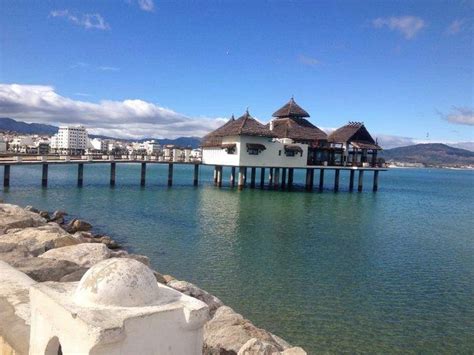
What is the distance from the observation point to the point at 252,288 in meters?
13.3

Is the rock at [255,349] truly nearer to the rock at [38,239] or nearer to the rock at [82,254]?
the rock at [82,254]

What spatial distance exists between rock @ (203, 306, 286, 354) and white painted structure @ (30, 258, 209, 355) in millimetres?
3048

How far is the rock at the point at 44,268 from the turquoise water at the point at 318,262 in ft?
15.6

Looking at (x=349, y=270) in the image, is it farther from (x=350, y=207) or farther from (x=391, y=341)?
(x=350, y=207)

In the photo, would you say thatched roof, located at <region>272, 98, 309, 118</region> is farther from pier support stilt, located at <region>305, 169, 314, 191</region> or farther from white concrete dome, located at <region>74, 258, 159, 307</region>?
white concrete dome, located at <region>74, 258, 159, 307</region>

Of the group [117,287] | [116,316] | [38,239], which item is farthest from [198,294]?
[116,316]

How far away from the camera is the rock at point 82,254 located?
1021 centimetres

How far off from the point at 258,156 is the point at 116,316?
Result: 135ft

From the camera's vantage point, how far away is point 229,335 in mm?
7527

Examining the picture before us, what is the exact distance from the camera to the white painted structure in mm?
3441

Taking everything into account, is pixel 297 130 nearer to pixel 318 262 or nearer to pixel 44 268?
pixel 318 262

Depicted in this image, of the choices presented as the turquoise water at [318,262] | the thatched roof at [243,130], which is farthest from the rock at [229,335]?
the thatched roof at [243,130]

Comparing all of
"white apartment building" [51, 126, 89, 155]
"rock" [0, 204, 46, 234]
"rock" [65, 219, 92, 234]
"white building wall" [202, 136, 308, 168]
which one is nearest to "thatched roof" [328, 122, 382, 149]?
"white building wall" [202, 136, 308, 168]

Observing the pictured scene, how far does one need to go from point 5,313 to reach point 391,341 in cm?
834
